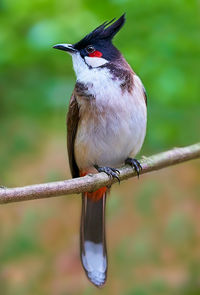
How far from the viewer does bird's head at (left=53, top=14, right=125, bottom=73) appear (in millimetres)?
3489

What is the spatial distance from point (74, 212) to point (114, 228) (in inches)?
18.6

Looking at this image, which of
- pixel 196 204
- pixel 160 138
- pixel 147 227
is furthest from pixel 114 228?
pixel 160 138

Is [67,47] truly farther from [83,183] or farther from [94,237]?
[94,237]

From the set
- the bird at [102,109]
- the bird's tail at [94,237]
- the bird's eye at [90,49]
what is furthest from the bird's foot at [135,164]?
the bird's eye at [90,49]

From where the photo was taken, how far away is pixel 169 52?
4.04 meters

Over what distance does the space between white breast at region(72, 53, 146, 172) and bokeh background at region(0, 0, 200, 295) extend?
49cm

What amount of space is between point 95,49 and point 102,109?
1.18 feet

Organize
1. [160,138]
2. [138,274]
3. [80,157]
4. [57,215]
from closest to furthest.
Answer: [80,157], [160,138], [138,274], [57,215]

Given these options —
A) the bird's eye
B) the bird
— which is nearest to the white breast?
the bird

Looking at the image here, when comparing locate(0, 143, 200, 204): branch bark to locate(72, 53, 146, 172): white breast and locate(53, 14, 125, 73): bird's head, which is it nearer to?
locate(72, 53, 146, 172): white breast

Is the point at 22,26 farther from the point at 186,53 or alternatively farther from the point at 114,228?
the point at 114,228

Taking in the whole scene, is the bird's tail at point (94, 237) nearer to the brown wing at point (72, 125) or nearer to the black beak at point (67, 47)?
the brown wing at point (72, 125)

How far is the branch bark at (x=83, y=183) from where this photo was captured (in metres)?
2.71

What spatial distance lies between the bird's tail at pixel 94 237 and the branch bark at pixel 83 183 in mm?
480
